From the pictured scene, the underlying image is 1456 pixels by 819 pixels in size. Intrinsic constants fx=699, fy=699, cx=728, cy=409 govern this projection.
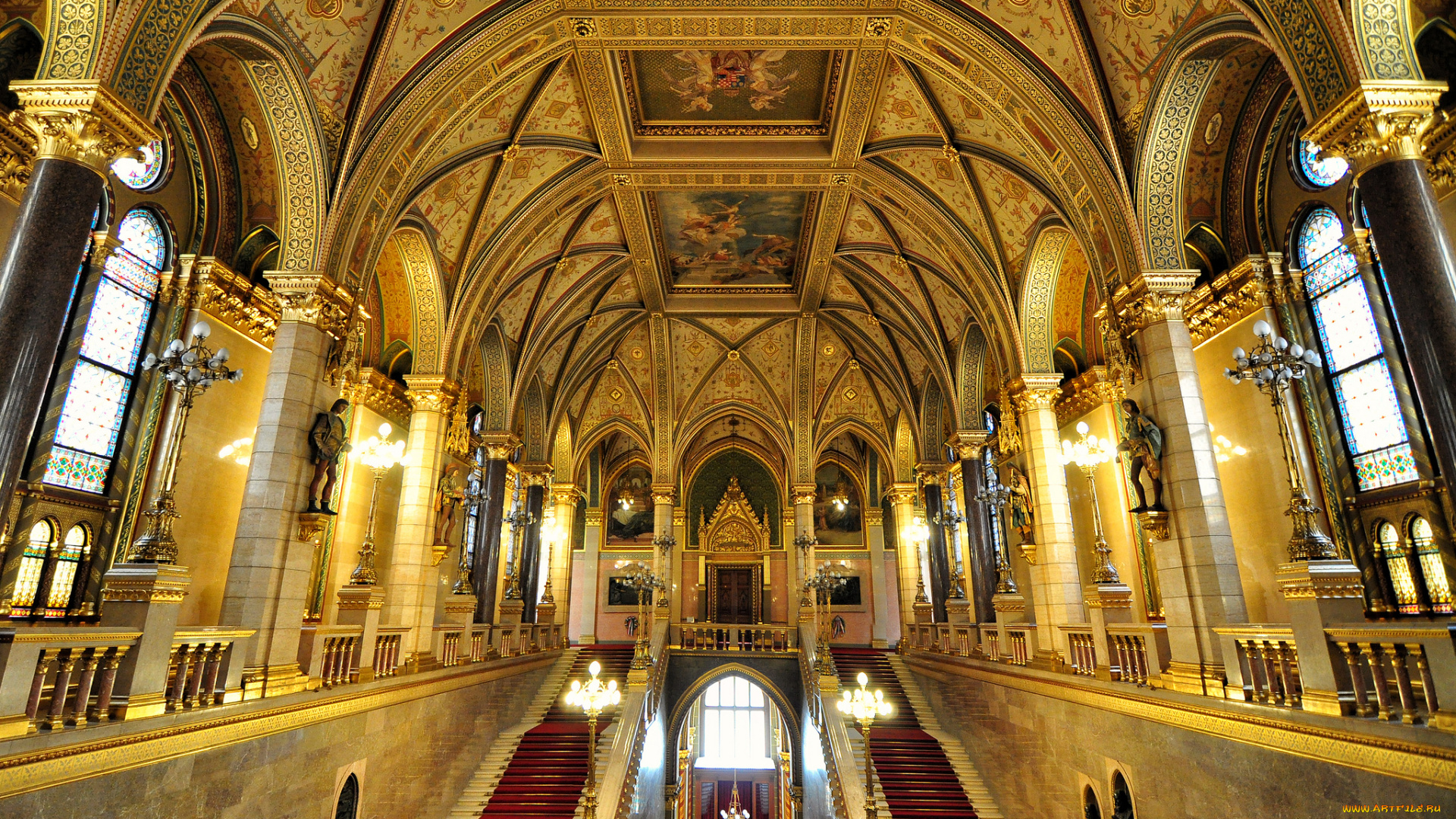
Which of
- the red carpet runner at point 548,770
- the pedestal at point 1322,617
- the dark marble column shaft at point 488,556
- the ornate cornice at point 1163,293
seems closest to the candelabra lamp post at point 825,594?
the red carpet runner at point 548,770

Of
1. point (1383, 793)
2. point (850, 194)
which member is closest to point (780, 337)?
point (850, 194)

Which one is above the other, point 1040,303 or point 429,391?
point 1040,303

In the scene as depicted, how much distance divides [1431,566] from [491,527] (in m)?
17.2

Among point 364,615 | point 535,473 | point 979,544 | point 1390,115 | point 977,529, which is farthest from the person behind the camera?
point 535,473

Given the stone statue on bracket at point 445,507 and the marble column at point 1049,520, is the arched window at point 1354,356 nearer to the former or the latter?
the marble column at point 1049,520

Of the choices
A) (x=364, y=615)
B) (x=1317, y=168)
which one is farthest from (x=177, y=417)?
(x=1317, y=168)

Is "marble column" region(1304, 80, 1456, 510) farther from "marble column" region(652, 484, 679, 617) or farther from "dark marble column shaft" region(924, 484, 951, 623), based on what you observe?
"marble column" region(652, 484, 679, 617)

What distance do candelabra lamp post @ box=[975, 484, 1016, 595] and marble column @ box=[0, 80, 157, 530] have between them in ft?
47.2

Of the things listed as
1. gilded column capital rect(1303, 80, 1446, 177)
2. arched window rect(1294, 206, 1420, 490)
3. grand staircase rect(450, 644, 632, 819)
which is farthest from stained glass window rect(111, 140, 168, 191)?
arched window rect(1294, 206, 1420, 490)

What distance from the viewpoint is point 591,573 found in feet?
99.2

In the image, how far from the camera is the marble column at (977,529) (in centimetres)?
1695

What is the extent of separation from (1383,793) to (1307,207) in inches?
321

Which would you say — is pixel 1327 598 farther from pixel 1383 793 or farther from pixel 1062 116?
pixel 1062 116

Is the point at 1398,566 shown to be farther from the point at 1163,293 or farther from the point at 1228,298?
the point at 1163,293
